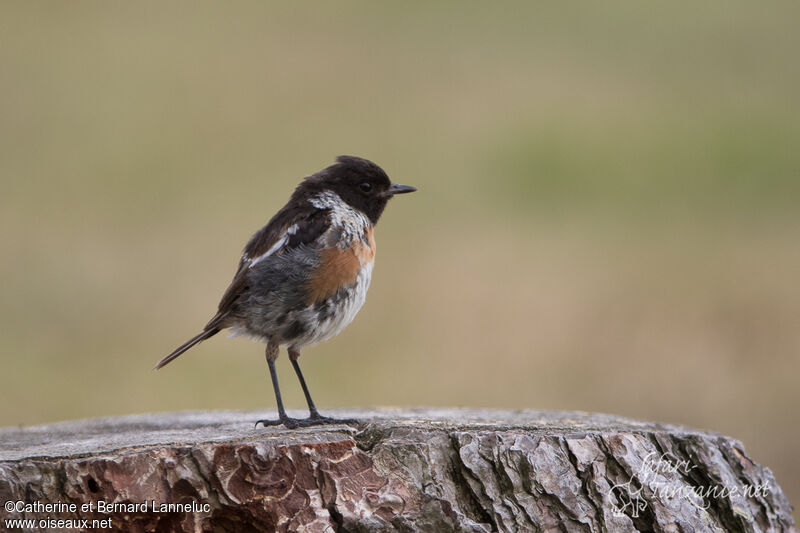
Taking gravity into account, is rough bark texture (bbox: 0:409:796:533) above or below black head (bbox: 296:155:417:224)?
below

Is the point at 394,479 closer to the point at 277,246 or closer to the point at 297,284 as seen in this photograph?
the point at 297,284

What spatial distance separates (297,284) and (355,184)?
0.97 metres

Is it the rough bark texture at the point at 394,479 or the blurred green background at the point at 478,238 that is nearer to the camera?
the rough bark texture at the point at 394,479

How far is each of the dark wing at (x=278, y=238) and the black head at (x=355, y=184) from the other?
291 mm

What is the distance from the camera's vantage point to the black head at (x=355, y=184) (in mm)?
6309

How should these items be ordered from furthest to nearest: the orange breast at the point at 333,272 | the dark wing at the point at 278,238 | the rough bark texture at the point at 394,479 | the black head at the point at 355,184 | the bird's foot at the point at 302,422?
1. the black head at the point at 355,184
2. the dark wing at the point at 278,238
3. the orange breast at the point at 333,272
4. the bird's foot at the point at 302,422
5. the rough bark texture at the point at 394,479

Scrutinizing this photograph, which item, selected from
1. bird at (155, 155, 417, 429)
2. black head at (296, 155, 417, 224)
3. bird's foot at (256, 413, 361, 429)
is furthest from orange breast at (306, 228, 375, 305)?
bird's foot at (256, 413, 361, 429)

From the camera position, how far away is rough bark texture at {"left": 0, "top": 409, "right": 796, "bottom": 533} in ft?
14.2

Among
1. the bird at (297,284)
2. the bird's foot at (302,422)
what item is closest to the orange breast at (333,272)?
the bird at (297,284)

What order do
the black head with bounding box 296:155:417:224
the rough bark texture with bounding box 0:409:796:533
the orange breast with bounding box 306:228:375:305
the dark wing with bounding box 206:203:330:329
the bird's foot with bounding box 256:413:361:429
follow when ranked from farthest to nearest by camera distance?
the black head with bounding box 296:155:417:224, the dark wing with bounding box 206:203:330:329, the orange breast with bounding box 306:228:375:305, the bird's foot with bounding box 256:413:361:429, the rough bark texture with bounding box 0:409:796:533

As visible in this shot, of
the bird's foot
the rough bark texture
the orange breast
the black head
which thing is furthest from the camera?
the black head

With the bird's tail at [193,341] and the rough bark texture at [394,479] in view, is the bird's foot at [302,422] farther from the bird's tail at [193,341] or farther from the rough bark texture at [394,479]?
the bird's tail at [193,341]

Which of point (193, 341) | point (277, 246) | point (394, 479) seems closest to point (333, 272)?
point (277, 246)

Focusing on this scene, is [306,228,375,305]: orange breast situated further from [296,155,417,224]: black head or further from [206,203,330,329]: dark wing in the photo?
[296,155,417,224]: black head
